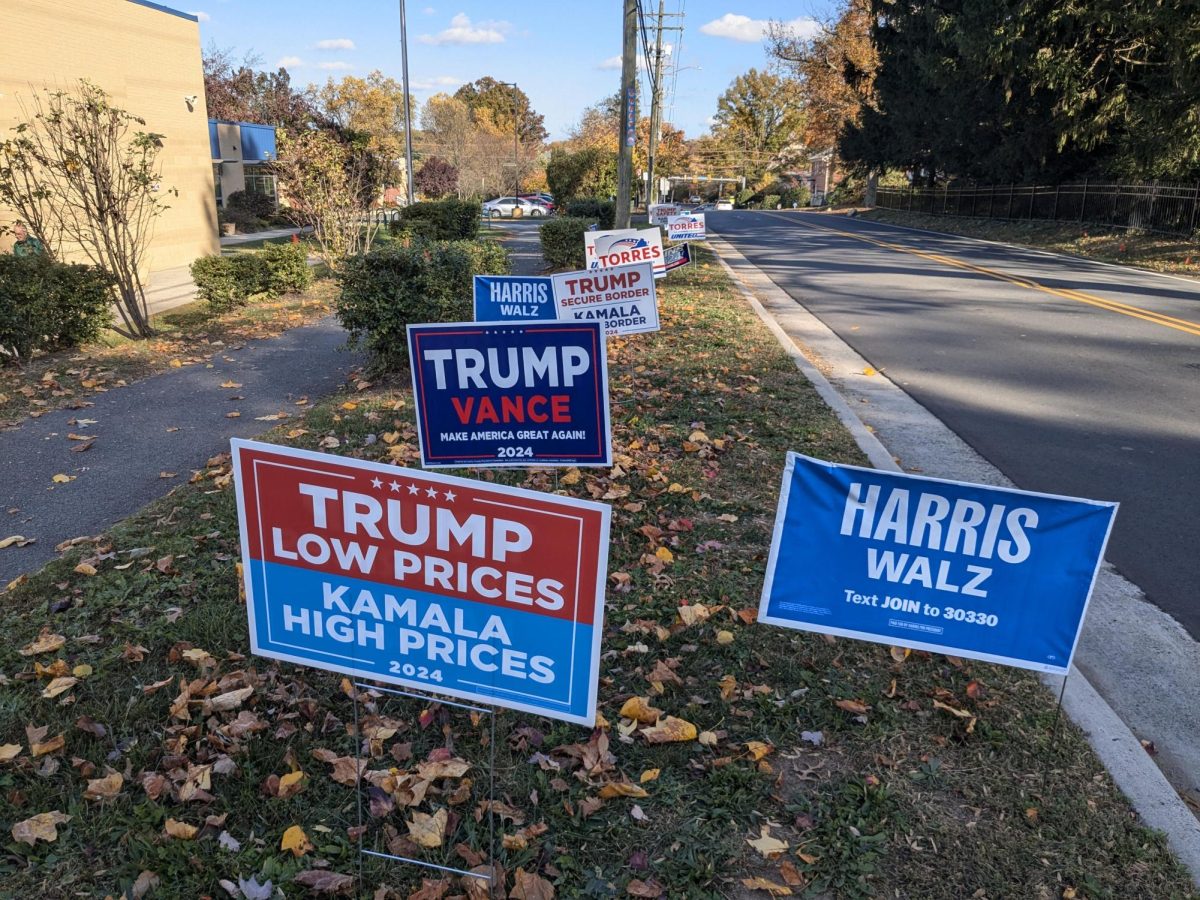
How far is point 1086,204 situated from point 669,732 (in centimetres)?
3366

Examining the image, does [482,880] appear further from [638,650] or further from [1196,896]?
[1196,896]

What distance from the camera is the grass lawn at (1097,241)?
2215cm

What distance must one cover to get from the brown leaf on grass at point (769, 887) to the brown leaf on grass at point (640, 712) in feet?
2.68

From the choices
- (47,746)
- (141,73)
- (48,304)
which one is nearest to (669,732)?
(47,746)

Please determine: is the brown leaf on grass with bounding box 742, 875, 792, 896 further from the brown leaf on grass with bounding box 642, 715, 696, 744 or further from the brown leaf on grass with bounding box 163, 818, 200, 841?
the brown leaf on grass with bounding box 163, 818, 200, 841

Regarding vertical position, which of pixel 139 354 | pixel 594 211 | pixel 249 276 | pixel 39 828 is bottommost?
pixel 139 354

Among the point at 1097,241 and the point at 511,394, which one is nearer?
the point at 511,394

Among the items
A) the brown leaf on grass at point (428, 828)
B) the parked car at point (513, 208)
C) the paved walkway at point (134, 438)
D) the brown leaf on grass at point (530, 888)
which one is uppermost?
the brown leaf on grass at point (530, 888)

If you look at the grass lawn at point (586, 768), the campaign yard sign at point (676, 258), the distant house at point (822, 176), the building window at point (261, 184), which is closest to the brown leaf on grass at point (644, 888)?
the grass lawn at point (586, 768)

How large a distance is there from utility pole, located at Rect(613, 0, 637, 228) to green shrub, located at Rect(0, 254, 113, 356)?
37.7ft

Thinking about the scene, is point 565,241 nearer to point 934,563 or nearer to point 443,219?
point 443,219

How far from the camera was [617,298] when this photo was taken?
784 cm

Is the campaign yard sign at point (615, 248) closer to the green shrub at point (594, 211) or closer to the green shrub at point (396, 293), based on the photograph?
the green shrub at point (396, 293)

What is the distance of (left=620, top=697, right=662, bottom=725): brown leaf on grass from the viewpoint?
11.2 feet
